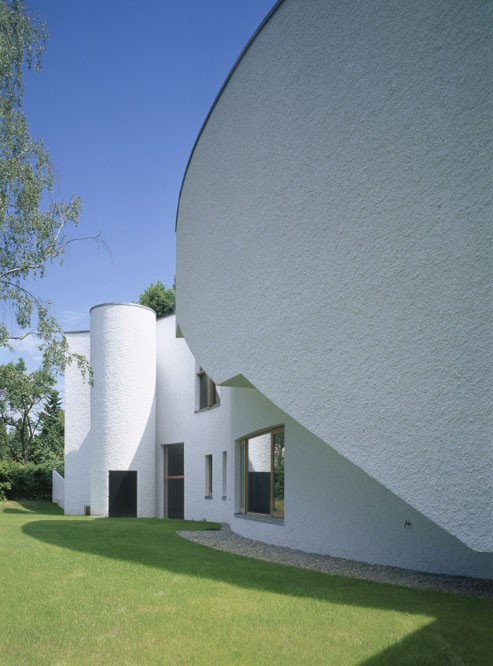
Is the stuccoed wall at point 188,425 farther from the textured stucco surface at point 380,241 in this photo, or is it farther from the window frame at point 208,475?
the textured stucco surface at point 380,241

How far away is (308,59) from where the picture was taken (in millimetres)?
9086

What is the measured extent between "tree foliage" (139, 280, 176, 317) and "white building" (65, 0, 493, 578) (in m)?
28.2

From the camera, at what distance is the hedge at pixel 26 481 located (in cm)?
2947

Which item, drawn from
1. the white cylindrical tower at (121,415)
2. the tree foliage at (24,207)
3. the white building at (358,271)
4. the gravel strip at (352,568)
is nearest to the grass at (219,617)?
the gravel strip at (352,568)

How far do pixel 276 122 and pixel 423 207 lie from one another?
11.4ft

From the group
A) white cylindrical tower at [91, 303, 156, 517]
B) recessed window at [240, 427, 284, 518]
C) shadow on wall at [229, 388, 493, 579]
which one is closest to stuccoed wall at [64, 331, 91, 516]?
white cylindrical tower at [91, 303, 156, 517]

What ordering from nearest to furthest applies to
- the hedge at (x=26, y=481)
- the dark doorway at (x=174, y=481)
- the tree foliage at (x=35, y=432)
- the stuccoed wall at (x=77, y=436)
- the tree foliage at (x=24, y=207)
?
1. the tree foliage at (x=24, y=207)
2. the dark doorway at (x=174, y=481)
3. the stuccoed wall at (x=77, y=436)
4. the hedge at (x=26, y=481)
5. the tree foliage at (x=35, y=432)

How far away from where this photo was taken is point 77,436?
26938 mm

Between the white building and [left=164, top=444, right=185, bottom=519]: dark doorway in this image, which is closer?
the white building

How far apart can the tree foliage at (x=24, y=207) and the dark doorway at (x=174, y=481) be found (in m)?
9.55

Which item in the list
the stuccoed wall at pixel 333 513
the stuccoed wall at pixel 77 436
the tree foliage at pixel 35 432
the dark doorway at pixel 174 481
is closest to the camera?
the stuccoed wall at pixel 333 513

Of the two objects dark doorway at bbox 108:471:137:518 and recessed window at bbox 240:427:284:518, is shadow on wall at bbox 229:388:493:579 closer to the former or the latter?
recessed window at bbox 240:427:284:518

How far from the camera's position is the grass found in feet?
19.5

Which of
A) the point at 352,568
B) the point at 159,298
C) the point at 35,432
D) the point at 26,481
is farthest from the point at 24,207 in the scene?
the point at 35,432
